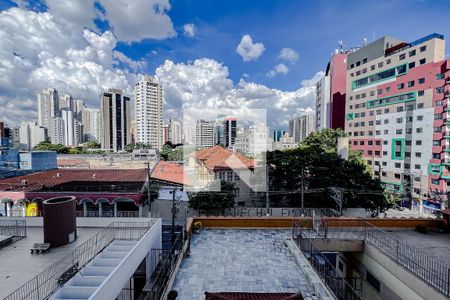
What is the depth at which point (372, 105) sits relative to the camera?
32.2m

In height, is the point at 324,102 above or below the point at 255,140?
above

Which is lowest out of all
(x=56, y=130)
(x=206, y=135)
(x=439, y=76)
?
(x=206, y=135)

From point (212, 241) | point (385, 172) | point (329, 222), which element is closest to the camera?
point (212, 241)

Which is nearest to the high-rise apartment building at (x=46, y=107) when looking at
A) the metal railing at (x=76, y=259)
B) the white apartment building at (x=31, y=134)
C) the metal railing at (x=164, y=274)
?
the white apartment building at (x=31, y=134)

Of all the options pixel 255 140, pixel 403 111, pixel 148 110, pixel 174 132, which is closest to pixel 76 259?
pixel 255 140

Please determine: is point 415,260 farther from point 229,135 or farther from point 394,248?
point 229,135

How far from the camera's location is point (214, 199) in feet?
52.1

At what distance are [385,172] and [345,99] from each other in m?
14.0

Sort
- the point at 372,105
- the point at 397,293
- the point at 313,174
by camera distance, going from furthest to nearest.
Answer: the point at 372,105 → the point at 313,174 → the point at 397,293

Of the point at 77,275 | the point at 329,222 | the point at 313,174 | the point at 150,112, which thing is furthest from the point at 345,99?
the point at 150,112

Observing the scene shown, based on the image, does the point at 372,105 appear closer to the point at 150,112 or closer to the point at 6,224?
the point at 6,224

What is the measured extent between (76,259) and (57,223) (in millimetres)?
1593

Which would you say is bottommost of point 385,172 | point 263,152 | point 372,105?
point 385,172

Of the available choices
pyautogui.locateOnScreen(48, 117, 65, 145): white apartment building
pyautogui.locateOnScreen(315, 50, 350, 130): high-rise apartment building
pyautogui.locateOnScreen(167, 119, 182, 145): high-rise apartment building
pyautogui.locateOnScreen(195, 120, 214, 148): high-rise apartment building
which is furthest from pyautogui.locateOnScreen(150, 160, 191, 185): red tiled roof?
pyautogui.locateOnScreen(48, 117, 65, 145): white apartment building
